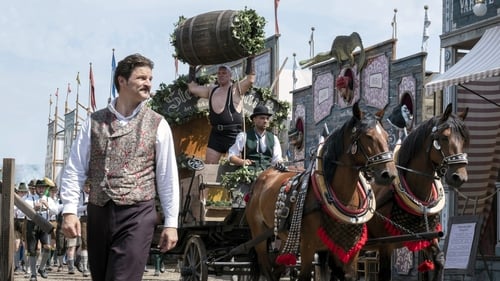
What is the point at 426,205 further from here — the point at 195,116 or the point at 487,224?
the point at 487,224

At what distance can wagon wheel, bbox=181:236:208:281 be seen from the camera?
11.9m

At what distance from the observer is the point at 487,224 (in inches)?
671

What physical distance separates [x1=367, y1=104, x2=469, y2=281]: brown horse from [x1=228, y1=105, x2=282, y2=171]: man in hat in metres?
1.80

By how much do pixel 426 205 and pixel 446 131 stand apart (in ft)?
2.71

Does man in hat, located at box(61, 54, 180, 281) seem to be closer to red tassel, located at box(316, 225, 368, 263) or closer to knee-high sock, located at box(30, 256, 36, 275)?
red tassel, located at box(316, 225, 368, 263)

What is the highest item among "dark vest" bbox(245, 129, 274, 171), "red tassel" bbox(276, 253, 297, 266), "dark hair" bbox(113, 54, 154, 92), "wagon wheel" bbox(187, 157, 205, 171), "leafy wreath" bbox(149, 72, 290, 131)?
"leafy wreath" bbox(149, 72, 290, 131)

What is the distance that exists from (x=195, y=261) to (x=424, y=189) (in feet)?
10.7

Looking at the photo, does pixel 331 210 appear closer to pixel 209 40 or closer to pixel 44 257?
pixel 209 40

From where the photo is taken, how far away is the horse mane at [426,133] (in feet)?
34.3

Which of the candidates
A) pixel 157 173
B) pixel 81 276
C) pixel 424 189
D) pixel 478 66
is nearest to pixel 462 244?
pixel 478 66

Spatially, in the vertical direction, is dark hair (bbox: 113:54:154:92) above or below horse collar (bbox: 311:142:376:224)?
above

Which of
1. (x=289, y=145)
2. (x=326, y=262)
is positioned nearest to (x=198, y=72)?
(x=326, y=262)

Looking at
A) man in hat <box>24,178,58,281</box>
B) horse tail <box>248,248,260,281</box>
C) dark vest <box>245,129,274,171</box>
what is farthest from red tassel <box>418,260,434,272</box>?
man in hat <box>24,178,58,281</box>

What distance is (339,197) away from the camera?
9.40 metres
